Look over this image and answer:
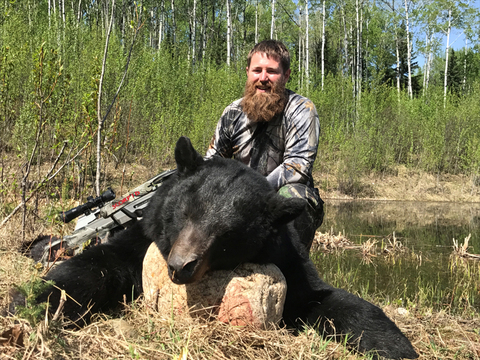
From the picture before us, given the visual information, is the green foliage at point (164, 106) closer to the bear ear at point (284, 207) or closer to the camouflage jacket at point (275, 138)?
the camouflage jacket at point (275, 138)

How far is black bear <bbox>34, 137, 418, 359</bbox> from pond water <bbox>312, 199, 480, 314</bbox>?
184 cm

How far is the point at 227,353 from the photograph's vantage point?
1.83 meters

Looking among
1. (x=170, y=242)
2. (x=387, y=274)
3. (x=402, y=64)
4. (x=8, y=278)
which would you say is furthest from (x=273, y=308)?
(x=402, y=64)

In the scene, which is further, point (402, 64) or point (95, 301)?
point (402, 64)

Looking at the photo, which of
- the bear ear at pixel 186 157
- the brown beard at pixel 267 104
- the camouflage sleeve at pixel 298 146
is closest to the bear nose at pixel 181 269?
the bear ear at pixel 186 157

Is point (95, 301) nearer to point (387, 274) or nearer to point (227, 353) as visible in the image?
point (227, 353)

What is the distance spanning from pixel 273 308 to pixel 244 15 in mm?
35839

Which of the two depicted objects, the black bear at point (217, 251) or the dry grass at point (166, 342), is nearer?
the dry grass at point (166, 342)

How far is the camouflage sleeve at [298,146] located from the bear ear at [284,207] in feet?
3.91

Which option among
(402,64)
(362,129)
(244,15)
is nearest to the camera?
(362,129)

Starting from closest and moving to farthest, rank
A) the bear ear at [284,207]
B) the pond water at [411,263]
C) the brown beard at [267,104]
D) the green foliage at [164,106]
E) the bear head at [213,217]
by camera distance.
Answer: the bear head at [213,217] → the bear ear at [284,207] → the brown beard at [267,104] → the pond water at [411,263] → the green foliage at [164,106]

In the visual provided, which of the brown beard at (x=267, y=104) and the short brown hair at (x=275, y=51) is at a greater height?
the short brown hair at (x=275, y=51)

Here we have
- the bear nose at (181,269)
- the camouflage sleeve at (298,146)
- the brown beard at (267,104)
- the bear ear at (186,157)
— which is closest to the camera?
the bear nose at (181,269)

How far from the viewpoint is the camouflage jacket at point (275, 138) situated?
3.65m
